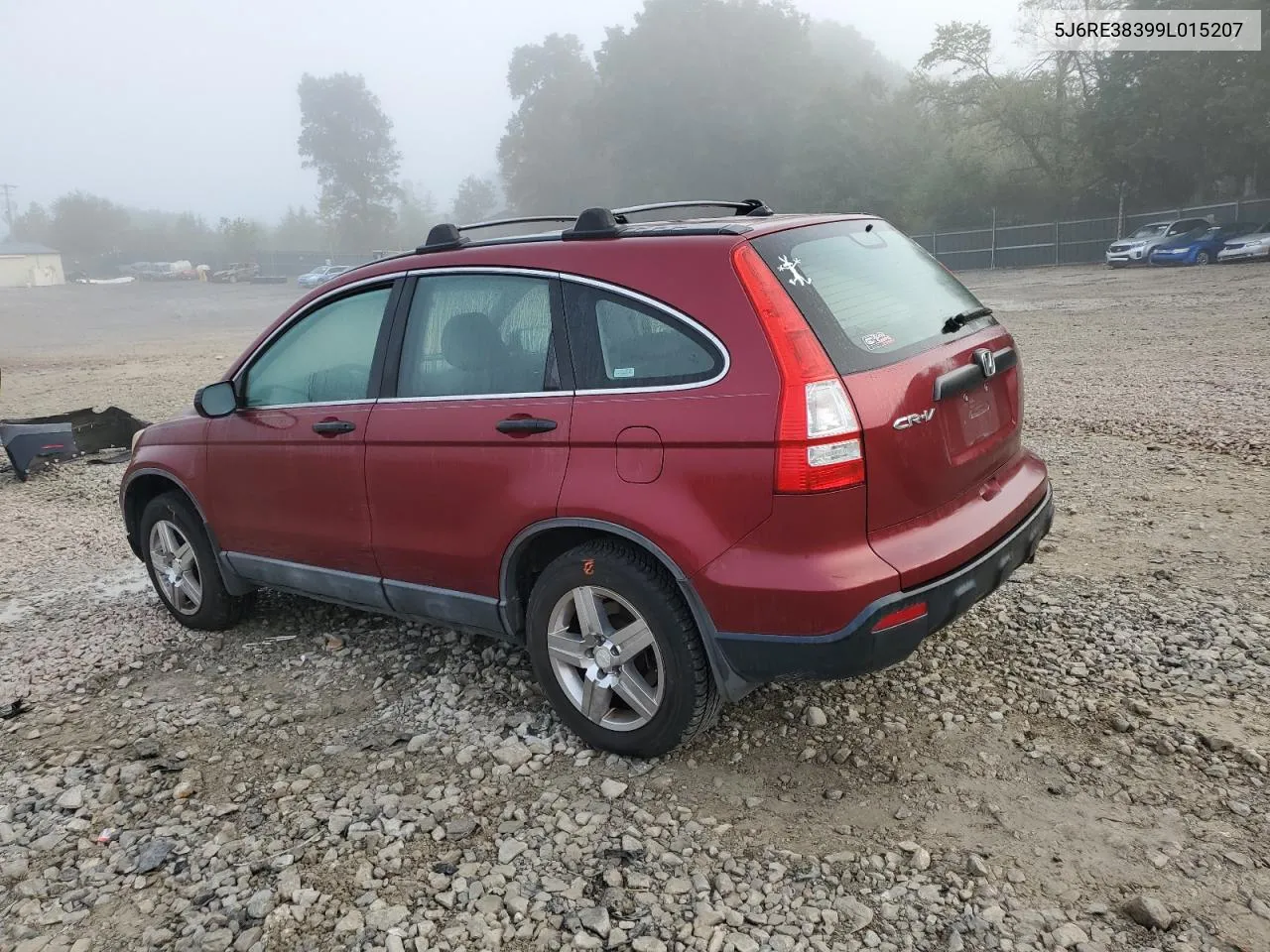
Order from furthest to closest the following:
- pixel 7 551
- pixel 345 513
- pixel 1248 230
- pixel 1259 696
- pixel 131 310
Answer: pixel 131 310 < pixel 1248 230 < pixel 7 551 < pixel 345 513 < pixel 1259 696

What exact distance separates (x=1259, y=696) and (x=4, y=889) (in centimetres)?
427

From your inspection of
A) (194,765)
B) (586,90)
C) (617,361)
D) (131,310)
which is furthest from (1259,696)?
(586,90)

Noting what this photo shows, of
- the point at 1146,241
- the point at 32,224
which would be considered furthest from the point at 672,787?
the point at 32,224

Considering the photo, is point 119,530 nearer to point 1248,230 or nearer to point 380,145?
point 1248,230

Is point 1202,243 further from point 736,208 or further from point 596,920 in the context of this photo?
point 596,920

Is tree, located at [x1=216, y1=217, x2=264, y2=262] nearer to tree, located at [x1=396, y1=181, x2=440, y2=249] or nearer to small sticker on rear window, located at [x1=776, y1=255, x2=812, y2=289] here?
tree, located at [x1=396, y1=181, x2=440, y2=249]

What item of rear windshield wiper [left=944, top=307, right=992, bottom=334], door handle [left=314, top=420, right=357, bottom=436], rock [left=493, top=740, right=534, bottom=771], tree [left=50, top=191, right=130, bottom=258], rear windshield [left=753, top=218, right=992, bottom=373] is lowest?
rock [left=493, top=740, right=534, bottom=771]

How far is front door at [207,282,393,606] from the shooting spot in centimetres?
401

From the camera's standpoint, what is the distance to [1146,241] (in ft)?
97.1

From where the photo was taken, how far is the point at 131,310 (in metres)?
54.0

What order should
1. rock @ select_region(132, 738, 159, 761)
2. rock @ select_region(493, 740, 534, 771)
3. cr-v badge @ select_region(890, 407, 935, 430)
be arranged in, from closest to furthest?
cr-v badge @ select_region(890, 407, 935, 430) → rock @ select_region(493, 740, 534, 771) → rock @ select_region(132, 738, 159, 761)

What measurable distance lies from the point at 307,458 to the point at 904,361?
8.19 ft

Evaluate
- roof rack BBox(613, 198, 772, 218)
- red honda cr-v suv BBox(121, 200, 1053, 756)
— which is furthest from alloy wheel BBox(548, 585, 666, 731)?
roof rack BBox(613, 198, 772, 218)

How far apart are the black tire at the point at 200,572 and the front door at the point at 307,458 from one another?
20 centimetres
